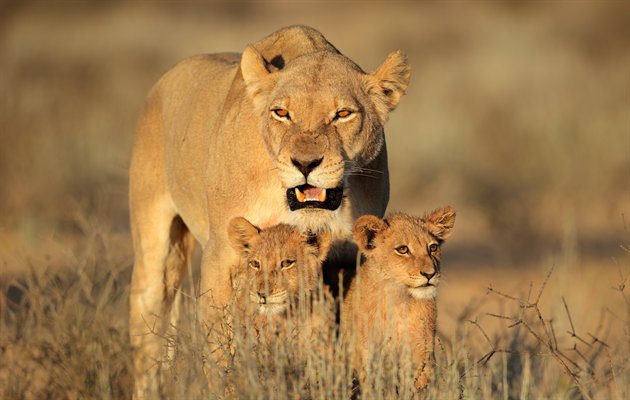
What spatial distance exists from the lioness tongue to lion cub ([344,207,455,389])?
0.75ft

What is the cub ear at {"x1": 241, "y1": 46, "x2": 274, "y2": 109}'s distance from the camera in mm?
5980

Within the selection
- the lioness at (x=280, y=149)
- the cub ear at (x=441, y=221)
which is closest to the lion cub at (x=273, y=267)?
the lioness at (x=280, y=149)

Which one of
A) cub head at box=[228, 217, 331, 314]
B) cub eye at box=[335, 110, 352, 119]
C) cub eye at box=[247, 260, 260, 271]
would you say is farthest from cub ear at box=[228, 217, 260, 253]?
cub eye at box=[335, 110, 352, 119]

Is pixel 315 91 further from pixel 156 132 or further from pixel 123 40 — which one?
pixel 123 40

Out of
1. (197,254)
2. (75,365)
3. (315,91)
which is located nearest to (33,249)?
(197,254)

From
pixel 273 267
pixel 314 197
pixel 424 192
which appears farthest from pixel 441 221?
pixel 424 192

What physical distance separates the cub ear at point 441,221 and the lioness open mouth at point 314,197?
0.44 meters

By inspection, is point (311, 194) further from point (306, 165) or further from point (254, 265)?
point (254, 265)

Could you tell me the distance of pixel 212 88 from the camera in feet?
22.9

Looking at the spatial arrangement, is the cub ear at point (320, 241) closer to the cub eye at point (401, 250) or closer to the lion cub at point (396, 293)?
the lion cub at point (396, 293)

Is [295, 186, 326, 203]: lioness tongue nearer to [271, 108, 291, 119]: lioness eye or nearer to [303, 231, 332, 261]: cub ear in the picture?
[303, 231, 332, 261]: cub ear

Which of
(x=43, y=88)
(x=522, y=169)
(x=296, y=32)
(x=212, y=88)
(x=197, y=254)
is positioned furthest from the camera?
(x=43, y=88)

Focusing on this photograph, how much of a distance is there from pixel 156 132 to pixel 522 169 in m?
8.91

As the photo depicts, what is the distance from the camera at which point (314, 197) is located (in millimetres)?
5566
